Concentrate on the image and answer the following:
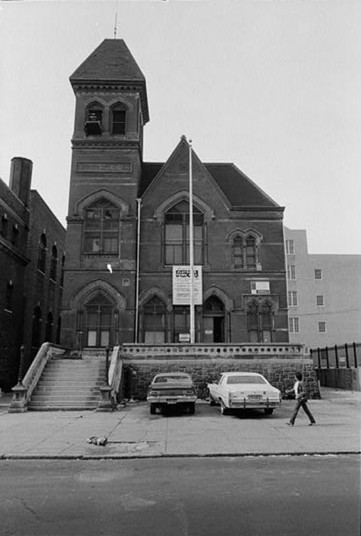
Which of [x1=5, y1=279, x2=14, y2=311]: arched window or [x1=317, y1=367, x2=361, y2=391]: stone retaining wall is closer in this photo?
[x1=317, y1=367, x2=361, y2=391]: stone retaining wall

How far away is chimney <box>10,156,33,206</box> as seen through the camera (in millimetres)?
33031

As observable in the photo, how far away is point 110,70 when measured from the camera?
104ft

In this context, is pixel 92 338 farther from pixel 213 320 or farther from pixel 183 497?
pixel 183 497

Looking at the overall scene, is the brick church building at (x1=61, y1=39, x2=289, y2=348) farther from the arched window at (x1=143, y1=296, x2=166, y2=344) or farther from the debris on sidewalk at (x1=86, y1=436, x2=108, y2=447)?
the debris on sidewalk at (x1=86, y1=436, x2=108, y2=447)

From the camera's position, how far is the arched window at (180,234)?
97.7 ft

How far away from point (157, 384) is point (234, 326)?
11.6 m

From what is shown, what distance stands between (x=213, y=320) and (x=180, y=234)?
5766 mm

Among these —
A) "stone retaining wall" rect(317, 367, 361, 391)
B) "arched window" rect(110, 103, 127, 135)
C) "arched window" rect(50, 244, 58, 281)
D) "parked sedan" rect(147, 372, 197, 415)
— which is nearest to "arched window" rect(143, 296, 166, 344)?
"parked sedan" rect(147, 372, 197, 415)

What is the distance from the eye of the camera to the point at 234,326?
1126 inches

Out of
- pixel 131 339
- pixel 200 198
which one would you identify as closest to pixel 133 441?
pixel 131 339

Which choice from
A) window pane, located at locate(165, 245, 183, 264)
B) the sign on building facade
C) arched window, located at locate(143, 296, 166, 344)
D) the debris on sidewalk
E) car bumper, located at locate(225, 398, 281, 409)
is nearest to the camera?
the debris on sidewalk

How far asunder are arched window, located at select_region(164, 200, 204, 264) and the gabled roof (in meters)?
2.51

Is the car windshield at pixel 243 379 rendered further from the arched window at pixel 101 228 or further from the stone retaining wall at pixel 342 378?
the arched window at pixel 101 228

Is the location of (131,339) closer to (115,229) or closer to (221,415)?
(115,229)
